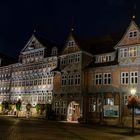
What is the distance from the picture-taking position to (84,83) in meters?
53.8

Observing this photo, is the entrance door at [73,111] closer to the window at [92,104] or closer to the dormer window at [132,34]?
the window at [92,104]

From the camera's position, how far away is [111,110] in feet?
160

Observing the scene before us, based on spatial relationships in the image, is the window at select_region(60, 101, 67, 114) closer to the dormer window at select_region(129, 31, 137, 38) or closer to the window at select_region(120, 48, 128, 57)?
the window at select_region(120, 48, 128, 57)

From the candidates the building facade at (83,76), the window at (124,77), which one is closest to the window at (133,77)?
the building facade at (83,76)

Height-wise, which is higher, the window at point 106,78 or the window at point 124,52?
the window at point 124,52

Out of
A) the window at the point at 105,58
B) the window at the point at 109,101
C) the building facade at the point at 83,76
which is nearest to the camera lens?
the building facade at the point at 83,76

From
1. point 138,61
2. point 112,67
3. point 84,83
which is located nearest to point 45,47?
point 84,83

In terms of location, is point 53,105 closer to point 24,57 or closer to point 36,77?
point 36,77

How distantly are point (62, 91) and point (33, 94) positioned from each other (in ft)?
40.0

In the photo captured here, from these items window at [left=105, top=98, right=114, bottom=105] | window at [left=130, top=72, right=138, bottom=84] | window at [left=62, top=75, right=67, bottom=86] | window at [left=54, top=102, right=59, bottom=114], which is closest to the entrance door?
window at [left=54, top=102, right=59, bottom=114]

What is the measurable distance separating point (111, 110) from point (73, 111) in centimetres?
1043

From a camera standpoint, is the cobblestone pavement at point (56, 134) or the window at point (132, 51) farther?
the window at point (132, 51)

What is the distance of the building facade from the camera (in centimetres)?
4788

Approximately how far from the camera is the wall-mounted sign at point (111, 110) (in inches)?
1897
